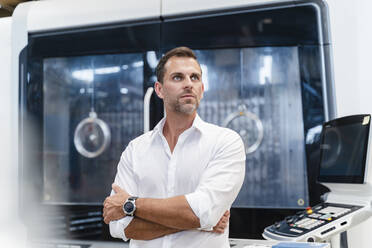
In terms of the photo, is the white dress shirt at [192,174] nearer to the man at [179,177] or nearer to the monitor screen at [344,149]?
the man at [179,177]

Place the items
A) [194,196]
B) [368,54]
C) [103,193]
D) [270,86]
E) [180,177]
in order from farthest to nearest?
[103,193] < [270,86] < [368,54] < [180,177] < [194,196]

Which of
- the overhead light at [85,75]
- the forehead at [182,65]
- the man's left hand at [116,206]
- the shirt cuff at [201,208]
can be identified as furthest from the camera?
the overhead light at [85,75]

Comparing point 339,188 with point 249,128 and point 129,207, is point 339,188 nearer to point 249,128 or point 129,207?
point 249,128

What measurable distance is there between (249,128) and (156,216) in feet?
2.92

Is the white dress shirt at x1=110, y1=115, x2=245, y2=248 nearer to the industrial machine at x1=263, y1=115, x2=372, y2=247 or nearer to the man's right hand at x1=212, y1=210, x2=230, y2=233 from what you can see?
the man's right hand at x1=212, y1=210, x2=230, y2=233

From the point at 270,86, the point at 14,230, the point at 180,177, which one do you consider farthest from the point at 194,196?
the point at 14,230

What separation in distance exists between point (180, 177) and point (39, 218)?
1273 millimetres

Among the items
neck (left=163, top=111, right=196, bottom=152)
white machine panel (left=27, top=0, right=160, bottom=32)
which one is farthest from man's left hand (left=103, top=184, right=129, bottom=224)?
white machine panel (left=27, top=0, right=160, bottom=32)

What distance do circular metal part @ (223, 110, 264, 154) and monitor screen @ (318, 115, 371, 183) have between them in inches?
12.9

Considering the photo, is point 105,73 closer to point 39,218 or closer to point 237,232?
point 39,218

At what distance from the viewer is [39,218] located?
2344mm

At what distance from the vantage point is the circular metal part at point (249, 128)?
2.06m

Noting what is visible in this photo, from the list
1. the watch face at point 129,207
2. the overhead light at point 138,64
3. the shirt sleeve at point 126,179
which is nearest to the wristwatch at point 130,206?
the watch face at point 129,207

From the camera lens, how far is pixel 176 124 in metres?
1.61
